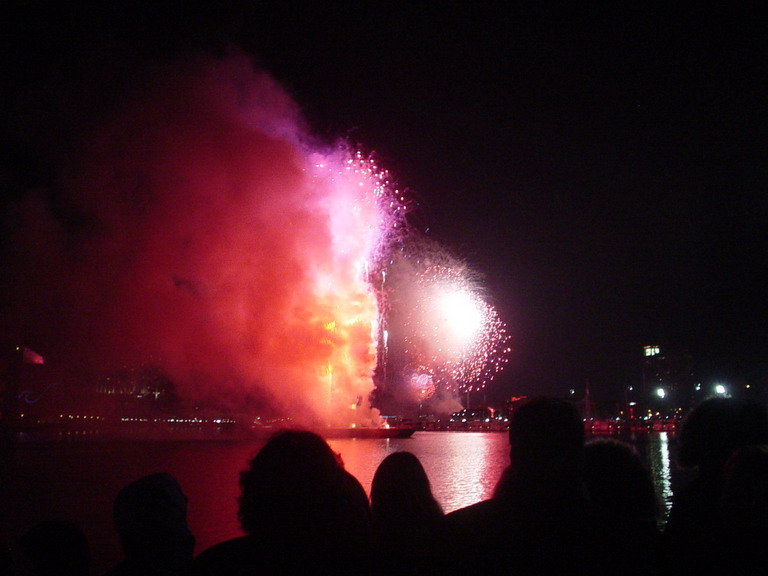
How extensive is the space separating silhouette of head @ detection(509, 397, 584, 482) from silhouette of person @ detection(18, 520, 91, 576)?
2580 millimetres

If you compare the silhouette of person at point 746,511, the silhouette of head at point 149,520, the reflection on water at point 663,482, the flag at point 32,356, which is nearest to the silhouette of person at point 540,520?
the silhouette of person at point 746,511

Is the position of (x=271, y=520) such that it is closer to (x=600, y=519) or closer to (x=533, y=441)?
(x=533, y=441)

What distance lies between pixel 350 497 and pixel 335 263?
35.2 meters

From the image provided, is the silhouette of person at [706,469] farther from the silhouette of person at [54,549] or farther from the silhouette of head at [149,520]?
the silhouette of person at [54,549]

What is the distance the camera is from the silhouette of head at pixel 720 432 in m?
2.88

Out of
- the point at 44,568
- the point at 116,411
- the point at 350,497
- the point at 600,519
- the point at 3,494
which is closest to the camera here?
the point at 600,519

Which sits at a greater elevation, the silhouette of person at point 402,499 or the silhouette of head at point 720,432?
the silhouette of head at point 720,432

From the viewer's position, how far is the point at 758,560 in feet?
7.29

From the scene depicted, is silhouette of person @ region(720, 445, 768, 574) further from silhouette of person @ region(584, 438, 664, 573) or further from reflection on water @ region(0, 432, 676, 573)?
reflection on water @ region(0, 432, 676, 573)

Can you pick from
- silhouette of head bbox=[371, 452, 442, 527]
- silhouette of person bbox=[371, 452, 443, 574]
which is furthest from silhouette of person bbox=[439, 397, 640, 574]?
silhouette of head bbox=[371, 452, 442, 527]

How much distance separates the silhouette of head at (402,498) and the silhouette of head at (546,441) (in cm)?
101

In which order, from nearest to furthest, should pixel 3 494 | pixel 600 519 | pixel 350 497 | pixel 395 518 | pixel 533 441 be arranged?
1. pixel 600 519
2. pixel 533 441
3. pixel 350 497
4. pixel 395 518
5. pixel 3 494

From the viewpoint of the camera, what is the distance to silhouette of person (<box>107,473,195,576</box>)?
2812 mm

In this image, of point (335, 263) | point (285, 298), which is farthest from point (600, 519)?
point (285, 298)
